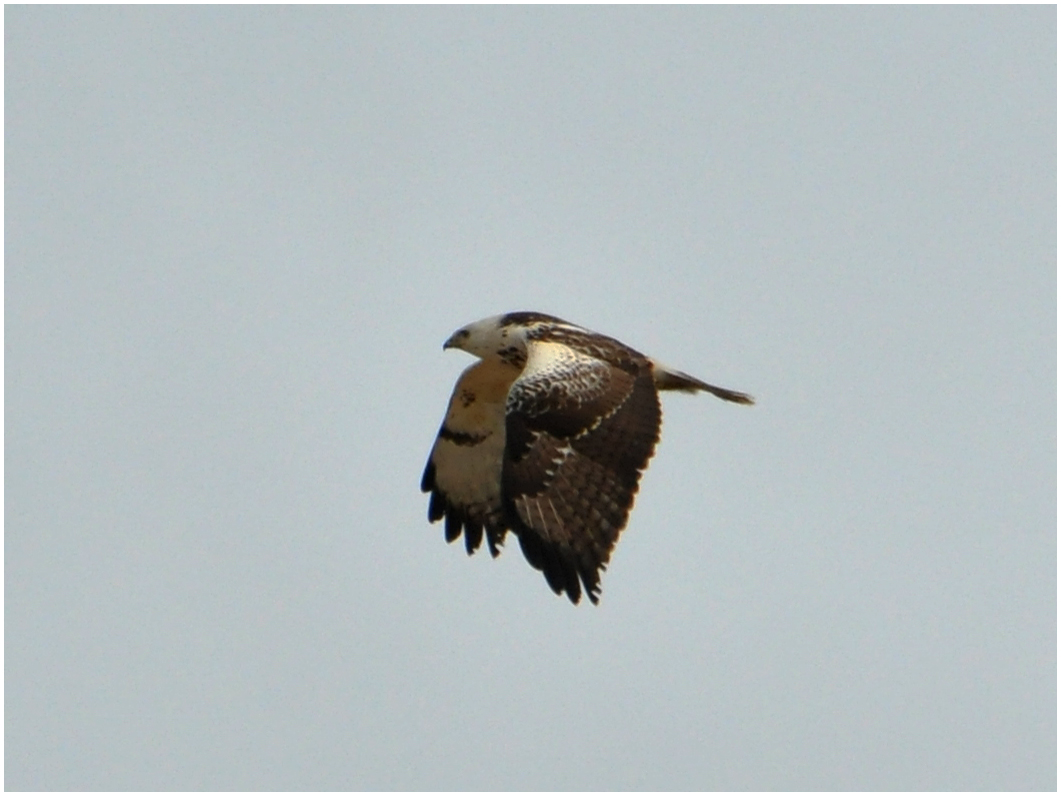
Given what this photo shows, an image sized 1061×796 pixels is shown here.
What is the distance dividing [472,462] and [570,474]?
8.54 ft

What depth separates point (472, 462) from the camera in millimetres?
15164

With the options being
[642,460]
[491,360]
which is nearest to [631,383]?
[642,460]

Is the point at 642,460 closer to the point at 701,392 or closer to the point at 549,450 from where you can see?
the point at 549,450

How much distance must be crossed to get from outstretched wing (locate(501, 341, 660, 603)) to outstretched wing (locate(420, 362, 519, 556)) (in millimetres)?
2082

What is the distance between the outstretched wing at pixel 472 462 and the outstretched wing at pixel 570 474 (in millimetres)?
2082

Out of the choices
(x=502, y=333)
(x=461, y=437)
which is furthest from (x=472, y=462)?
(x=502, y=333)

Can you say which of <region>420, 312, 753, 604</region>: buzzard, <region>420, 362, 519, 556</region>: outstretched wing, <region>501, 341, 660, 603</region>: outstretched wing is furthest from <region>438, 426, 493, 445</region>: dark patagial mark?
<region>501, 341, 660, 603</region>: outstretched wing

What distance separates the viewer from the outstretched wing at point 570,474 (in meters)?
12.6

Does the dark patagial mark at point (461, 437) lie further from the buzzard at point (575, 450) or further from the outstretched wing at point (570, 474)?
the outstretched wing at point (570, 474)

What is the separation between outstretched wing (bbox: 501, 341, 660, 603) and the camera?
12562 millimetres

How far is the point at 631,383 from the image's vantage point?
13.2 meters

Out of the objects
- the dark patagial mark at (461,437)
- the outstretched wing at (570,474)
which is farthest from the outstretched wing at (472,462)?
the outstretched wing at (570,474)

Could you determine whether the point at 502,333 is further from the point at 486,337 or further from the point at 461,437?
the point at 461,437

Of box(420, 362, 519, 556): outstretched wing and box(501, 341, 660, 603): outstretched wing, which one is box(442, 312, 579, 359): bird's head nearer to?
box(420, 362, 519, 556): outstretched wing
